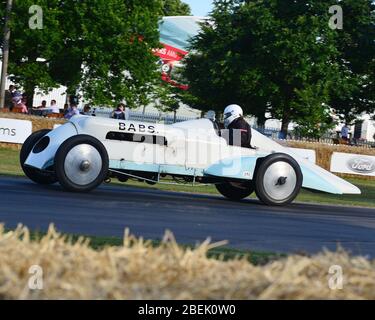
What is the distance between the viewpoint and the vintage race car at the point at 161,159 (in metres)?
14.2

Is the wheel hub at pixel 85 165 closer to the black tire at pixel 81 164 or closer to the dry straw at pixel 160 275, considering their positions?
the black tire at pixel 81 164

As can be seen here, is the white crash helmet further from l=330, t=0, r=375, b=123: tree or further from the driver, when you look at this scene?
l=330, t=0, r=375, b=123: tree

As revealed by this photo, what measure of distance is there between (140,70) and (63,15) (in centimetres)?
437

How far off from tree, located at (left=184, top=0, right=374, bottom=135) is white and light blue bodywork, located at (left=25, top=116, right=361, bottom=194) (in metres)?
26.9

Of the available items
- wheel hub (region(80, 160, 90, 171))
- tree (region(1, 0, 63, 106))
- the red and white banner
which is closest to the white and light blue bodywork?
wheel hub (region(80, 160, 90, 171))

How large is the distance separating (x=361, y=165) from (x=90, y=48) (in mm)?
13857

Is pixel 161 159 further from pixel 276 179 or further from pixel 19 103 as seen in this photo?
pixel 19 103

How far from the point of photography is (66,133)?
1456 cm

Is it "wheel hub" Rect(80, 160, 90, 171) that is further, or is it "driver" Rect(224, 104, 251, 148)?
"driver" Rect(224, 104, 251, 148)

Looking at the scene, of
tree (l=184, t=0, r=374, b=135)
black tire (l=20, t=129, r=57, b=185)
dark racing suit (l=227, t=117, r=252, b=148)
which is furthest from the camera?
tree (l=184, t=0, r=374, b=135)

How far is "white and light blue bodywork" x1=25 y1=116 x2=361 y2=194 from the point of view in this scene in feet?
48.0

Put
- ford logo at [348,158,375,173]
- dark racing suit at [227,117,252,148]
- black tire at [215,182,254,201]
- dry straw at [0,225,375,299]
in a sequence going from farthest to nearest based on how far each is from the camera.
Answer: ford logo at [348,158,375,173]
black tire at [215,182,254,201]
dark racing suit at [227,117,252,148]
dry straw at [0,225,375,299]
